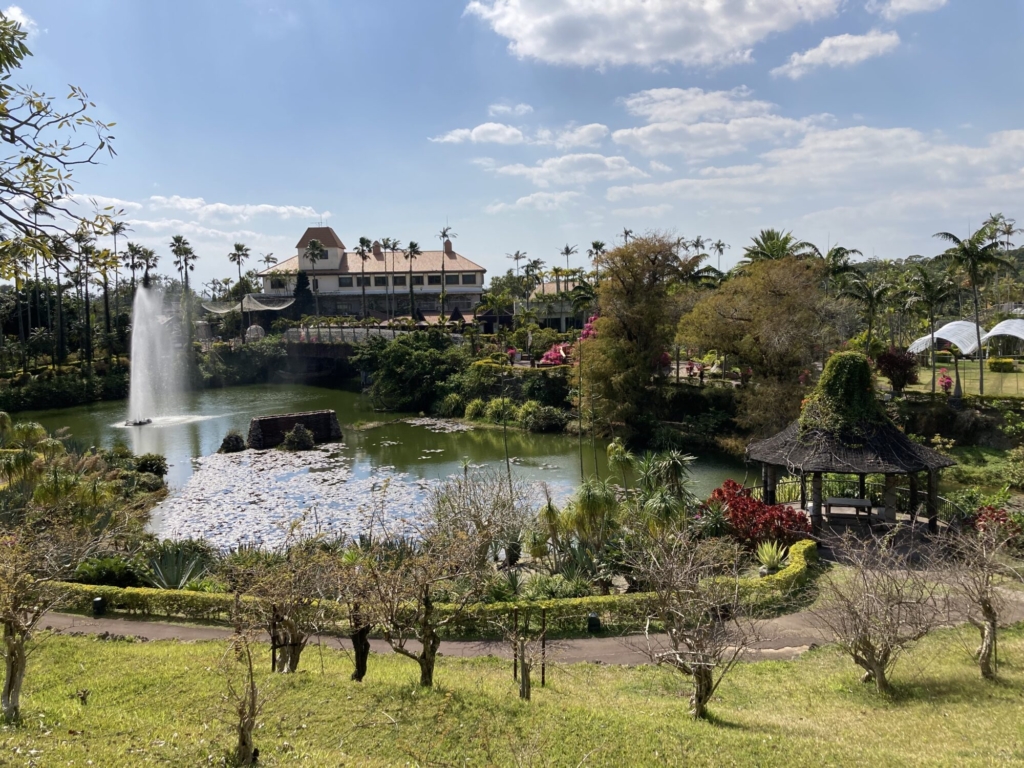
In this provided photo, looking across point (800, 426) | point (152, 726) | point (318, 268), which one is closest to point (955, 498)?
point (800, 426)

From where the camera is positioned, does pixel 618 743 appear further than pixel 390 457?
No

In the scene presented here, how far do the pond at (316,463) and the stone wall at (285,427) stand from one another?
3.60ft

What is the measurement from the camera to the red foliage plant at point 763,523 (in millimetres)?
15625

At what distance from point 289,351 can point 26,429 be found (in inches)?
1292

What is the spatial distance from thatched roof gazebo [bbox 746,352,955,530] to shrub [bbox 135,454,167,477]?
69.6ft

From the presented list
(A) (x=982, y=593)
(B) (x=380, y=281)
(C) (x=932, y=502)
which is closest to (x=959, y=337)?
(C) (x=932, y=502)

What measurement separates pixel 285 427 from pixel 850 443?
80.5ft

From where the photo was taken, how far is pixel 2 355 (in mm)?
47594

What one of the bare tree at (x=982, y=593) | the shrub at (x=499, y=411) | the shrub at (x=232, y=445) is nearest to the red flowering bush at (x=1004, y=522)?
the bare tree at (x=982, y=593)

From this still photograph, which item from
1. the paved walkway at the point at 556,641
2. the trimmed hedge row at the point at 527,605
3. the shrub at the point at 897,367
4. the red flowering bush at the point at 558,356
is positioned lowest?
the paved walkway at the point at 556,641

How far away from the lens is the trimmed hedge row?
484 inches

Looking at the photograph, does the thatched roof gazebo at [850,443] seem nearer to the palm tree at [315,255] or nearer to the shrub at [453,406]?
the shrub at [453,406]

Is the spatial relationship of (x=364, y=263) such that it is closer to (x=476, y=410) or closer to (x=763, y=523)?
(x=476, y=410)

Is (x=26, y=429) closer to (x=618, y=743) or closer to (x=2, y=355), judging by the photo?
(x=618, y=743)
